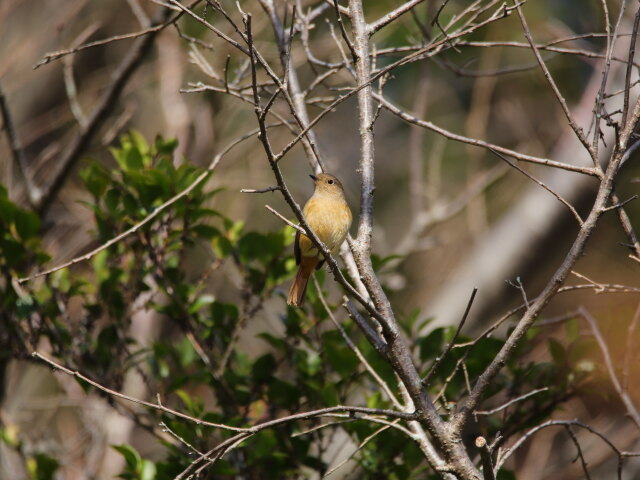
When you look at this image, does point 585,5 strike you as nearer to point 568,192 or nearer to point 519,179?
point 519,179

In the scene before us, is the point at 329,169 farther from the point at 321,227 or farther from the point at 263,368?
the point at 263,368

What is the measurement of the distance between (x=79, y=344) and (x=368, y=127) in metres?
1.52

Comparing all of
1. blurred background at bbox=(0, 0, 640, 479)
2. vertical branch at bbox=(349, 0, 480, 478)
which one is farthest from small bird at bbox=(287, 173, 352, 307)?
vertical branch at bbox=(349, 0, 480, 478)

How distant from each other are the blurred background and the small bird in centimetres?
22

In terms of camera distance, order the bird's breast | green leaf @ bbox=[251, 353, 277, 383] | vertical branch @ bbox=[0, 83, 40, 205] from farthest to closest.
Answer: vertical branch @ bbox=[0, 83, 40, 205] < the bird's breast < green leaf @ bbox=[251, 353, 277, 383]

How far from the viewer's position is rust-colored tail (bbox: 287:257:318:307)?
2.84 metres

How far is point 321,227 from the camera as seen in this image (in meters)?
3.20

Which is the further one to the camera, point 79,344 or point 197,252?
point 197,252

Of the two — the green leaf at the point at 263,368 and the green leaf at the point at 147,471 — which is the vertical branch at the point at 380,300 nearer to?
the green leaf at the point at 263,368

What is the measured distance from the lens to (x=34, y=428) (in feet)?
16.6

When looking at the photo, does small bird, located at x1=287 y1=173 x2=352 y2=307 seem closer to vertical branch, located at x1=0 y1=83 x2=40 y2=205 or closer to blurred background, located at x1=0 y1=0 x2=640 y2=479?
blurred background, located at x1=0 y1=0 x2=640 y2=479

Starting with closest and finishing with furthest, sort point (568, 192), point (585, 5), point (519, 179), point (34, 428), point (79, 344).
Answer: point (79, 344)
point (568, 192)
point (34, 428)
point (519, 179)
point (585, 5)

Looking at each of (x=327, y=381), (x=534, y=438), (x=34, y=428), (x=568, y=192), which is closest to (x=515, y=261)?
(x=568, y=192)

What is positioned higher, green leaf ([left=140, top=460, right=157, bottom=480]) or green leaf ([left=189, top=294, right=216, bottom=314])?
green leaf ([left=189, top=294, right=216, bottom=314])
